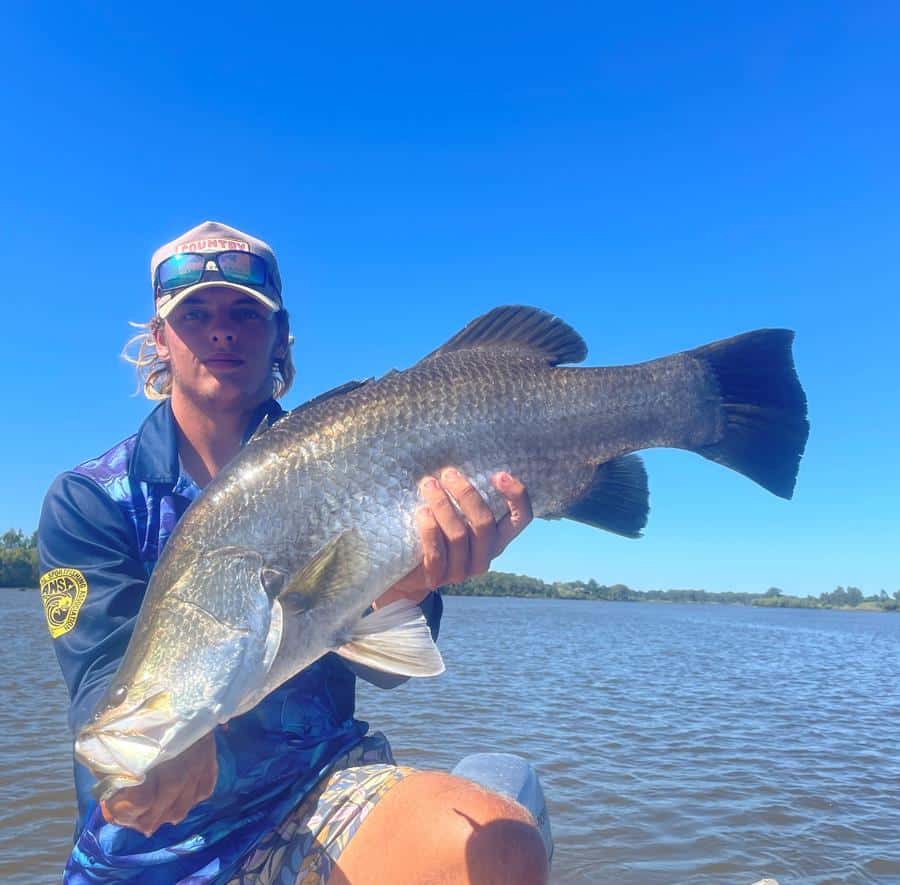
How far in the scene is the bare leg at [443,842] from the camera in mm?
2777

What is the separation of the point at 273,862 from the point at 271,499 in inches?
59.7

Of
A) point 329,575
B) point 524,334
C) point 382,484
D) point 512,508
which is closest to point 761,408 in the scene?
point 524,334

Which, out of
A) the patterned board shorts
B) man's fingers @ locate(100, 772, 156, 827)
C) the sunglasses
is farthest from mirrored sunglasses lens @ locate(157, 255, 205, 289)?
the patterned board shorts

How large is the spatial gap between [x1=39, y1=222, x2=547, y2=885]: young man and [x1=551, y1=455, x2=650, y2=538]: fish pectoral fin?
12.8 inches

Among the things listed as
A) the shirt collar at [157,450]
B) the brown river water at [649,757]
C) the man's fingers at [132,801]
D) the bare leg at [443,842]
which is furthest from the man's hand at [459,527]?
the brown river water at [649,757]

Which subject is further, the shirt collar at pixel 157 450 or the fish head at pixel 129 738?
the shirt collar at pixel 157 450

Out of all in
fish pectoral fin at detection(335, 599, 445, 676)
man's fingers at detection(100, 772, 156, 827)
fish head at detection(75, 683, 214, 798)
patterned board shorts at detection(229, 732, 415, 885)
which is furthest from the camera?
patterned board shorts at detection(229, 732, 415, 885)

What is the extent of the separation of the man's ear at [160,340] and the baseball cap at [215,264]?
155 mm

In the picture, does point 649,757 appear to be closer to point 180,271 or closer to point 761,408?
point 761,408

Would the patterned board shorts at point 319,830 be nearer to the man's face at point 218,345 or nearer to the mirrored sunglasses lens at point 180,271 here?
the man's face at point 218,345

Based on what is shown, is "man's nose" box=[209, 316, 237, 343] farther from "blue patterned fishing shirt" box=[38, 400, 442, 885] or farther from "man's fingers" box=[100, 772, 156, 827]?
"man's fingers" box=[100, 772, 156, 827]

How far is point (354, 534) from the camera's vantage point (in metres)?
3.03

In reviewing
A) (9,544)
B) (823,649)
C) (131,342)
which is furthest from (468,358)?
(9,544)

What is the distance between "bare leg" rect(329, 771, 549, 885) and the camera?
278 cm
